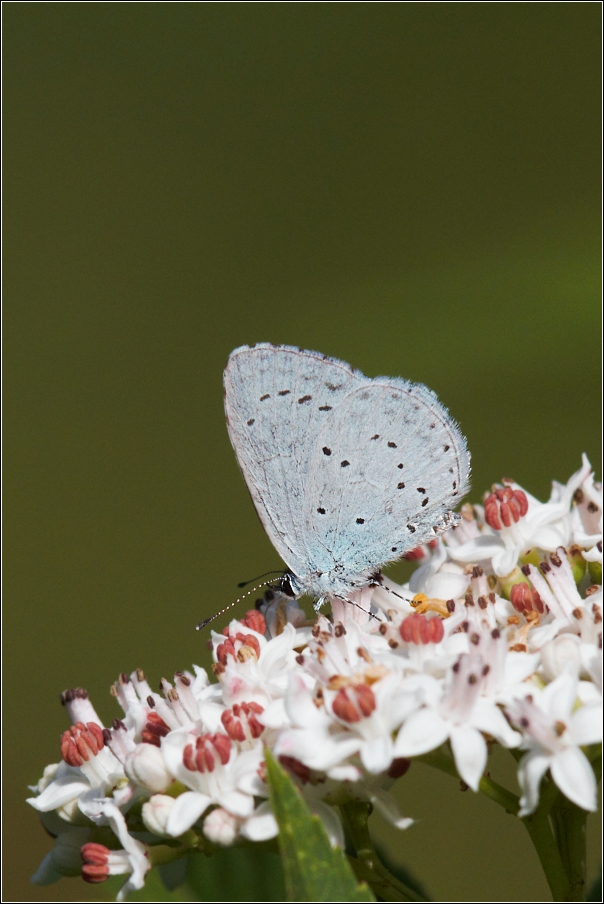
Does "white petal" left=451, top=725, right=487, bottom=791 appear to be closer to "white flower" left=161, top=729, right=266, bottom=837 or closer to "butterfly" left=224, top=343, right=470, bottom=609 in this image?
"white flower" left=161, top=729, right=266, bottom=837

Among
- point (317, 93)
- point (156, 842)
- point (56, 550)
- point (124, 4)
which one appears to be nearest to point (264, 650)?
point (156, 842)

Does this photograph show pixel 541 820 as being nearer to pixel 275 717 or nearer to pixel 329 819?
pixel 329 819

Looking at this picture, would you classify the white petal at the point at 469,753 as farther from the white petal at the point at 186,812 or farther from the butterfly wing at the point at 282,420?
the butterfly wing at the point at 282,420

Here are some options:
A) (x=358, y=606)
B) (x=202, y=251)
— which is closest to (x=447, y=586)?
(x=358, y=606)

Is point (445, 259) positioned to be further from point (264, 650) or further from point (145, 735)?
point (145, 735)

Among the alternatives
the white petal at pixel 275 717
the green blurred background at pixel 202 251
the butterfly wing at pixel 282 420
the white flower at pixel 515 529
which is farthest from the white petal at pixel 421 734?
the green blurred background at pixel 202 251

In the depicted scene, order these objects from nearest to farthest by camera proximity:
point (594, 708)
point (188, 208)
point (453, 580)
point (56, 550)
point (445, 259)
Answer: point (594, 708) → point (453, 580) → point (445, 259) → point (56, 550) → point (188, 208)
